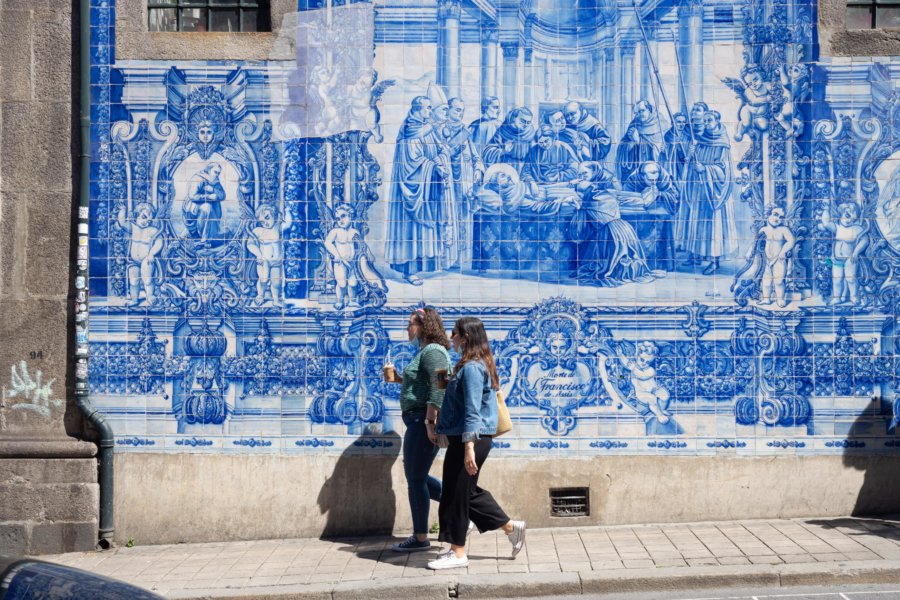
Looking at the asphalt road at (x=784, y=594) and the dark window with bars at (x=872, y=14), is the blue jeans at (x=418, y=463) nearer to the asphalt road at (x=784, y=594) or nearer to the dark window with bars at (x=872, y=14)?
the asphalt road at (x=784, y=594)

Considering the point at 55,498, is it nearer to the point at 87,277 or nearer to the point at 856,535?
the point at 87,277

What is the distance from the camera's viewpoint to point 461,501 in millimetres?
7895

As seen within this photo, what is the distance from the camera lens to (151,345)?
9.11 metres

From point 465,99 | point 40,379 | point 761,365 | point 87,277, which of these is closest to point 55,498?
point 40,379

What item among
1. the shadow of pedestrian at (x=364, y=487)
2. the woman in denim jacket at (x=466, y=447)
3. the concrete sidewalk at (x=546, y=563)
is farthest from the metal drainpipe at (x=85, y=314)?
the woman in denim jacket at (x=466, y=447)

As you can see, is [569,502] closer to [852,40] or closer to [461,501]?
[461,501]

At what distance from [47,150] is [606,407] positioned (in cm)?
508

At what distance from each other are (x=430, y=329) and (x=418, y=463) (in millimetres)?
1026

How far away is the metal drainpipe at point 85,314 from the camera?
8.95 metres

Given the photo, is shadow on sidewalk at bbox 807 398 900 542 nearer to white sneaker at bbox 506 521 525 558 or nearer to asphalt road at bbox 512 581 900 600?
asphalt road at bbox 512 581 900 600

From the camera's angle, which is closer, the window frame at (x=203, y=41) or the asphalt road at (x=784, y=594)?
the asphalt road at (x=784, y=594)

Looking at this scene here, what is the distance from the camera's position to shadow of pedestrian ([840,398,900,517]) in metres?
8.98

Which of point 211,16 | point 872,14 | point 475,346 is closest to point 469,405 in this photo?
point 475,346

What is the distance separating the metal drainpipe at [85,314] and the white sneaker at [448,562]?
2.89m
